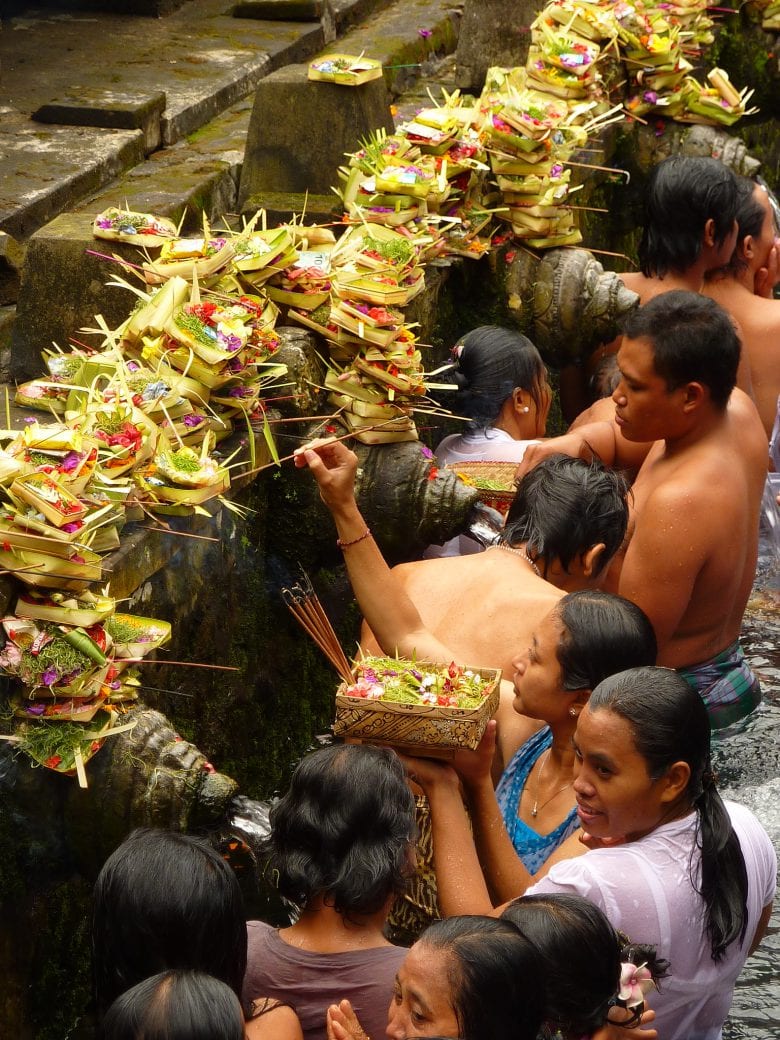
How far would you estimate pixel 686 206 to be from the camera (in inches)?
219

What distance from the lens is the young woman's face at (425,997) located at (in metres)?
2.32

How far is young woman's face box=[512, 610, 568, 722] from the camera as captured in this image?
3.25 m

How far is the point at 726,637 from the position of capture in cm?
446

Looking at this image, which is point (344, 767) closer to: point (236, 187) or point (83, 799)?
point (83, 799)

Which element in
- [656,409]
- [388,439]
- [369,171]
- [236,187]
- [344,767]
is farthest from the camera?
[236,187]

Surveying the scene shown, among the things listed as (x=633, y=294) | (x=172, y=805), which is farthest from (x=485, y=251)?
(x=172, y=805)

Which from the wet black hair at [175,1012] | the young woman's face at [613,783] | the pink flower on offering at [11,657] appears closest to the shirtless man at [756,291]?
the young woman's face at [613,783]

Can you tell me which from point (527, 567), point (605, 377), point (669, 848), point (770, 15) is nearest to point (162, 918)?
point (669, 848)

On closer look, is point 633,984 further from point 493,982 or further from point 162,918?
point 162,918

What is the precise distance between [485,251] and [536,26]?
202cm

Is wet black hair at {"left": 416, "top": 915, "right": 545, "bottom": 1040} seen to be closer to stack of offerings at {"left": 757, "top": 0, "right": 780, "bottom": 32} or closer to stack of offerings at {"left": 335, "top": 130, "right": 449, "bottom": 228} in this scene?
stack of offerings at {"left": 335, "top": 130, "right": 449, "bottom": 228}

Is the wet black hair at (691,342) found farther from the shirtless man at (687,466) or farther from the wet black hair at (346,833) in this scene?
the wet black hair at (346,833)

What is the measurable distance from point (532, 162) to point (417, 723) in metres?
3.41

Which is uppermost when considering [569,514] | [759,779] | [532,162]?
[532,162]
